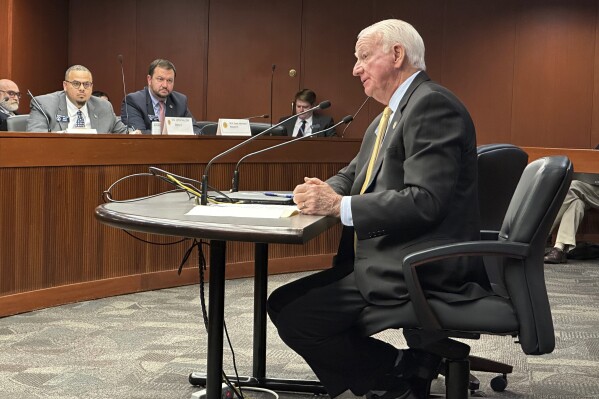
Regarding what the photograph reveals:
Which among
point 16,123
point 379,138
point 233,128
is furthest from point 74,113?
point 379,138

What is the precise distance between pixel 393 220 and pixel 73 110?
4.09 meters

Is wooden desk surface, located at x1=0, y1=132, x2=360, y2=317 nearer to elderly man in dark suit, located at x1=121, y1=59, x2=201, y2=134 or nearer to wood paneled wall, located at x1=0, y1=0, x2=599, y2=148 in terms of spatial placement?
elderly man in dark suit, located at x1=121, y1=59, x2=201, y2=134

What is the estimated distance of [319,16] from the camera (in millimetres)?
10664

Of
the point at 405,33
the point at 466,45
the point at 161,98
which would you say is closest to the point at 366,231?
the point at 405,33

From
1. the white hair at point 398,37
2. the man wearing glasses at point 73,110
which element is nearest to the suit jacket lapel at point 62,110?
the man wearing glasses at point 73,110

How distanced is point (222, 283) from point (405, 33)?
3.02ft

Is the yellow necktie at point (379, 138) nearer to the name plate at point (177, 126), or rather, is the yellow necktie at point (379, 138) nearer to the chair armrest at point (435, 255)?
the chair armrest at point (435, 255)

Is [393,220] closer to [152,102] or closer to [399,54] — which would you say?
[399,54]

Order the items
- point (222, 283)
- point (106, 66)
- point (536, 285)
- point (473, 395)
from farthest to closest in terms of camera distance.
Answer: point (106, 66) < point (473, 395) < point (222, 283) < point (536, 285)

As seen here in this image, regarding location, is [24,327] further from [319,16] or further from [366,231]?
[319,16]

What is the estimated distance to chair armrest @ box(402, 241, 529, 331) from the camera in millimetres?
2393

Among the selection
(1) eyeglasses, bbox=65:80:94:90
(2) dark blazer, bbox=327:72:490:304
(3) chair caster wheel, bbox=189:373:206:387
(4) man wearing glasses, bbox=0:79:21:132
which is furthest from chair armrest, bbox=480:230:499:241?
(4) man wearing glasses, bbox=0:79:21:132

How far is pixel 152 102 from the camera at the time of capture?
6734mm

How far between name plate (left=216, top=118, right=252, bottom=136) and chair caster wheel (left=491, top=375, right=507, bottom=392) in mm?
3294
